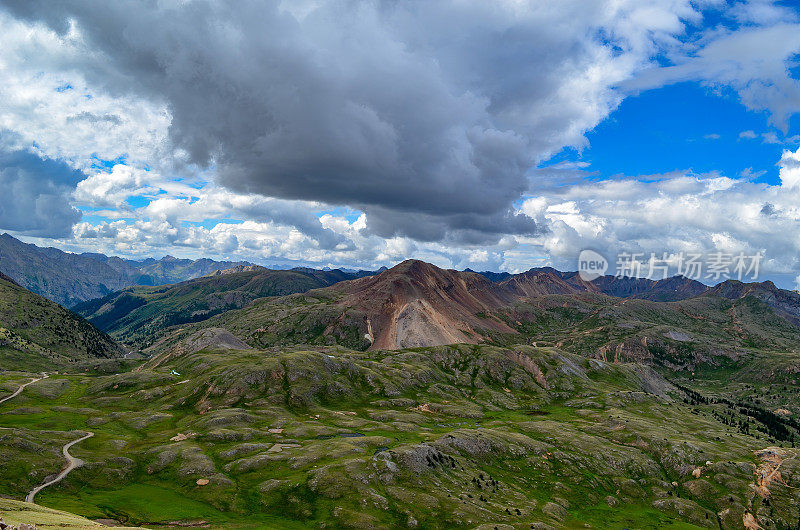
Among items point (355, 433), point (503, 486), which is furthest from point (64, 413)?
point (503, 486)

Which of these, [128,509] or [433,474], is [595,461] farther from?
[128,509]

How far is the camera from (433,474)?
127 m

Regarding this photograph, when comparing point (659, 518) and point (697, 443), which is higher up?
point (697, 443)

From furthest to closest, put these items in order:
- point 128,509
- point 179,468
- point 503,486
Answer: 1. point 503,486
2. point 179,468
3. point 128,509

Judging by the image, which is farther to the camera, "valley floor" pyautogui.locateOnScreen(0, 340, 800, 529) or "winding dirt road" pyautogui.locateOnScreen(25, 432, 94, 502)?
"valley floor" pyautogui.locateOnScreen(0, 340, 800, 529)

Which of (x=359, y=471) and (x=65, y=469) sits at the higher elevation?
(x=359, y=471)

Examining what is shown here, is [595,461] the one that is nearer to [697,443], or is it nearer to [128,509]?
[697,443]

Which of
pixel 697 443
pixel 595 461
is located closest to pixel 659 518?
pixel 595 461

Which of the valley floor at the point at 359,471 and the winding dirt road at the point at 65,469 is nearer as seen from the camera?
the winding dirt road at the point at 65,469

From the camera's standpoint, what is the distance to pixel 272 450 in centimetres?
13825

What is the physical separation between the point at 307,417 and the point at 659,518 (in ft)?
477

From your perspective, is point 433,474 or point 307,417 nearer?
point 433,474

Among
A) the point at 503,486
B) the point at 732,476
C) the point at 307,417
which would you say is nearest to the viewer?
the point at 503,486

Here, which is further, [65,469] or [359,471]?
[359,471]
